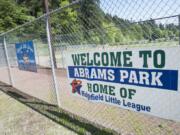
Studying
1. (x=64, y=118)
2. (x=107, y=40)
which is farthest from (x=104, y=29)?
(x=64, y=118)

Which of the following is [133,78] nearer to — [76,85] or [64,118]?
[76,85]

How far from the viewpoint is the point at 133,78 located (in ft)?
11.3

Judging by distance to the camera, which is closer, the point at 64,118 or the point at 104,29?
the point at 104,29

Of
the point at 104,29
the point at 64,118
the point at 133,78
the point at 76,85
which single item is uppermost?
the point at 104,29

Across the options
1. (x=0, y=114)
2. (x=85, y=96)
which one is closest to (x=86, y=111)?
(x=85, y=96)

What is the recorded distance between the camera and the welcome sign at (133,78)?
2.97m

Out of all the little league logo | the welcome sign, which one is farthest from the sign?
the welcome sign

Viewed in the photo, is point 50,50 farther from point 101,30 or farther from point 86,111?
point 101,30

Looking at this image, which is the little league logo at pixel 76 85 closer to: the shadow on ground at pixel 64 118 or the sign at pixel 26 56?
the shadow on ground at pixel 64 118

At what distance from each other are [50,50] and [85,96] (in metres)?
1.57

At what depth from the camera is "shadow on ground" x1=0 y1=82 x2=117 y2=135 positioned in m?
4.37

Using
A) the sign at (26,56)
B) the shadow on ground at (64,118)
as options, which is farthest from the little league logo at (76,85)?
the sign at (26,56)

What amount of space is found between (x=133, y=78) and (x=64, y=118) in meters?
2.21

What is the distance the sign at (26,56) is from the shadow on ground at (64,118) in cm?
86
